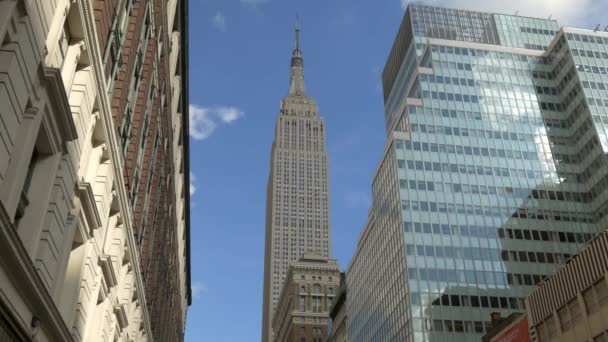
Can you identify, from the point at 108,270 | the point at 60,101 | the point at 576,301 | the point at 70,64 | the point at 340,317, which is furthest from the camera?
the point at 340,317

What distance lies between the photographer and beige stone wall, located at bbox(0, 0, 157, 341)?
50.0 feet

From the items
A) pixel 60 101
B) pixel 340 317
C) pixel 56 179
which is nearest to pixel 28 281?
pixel 56 179

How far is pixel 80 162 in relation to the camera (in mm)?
22594

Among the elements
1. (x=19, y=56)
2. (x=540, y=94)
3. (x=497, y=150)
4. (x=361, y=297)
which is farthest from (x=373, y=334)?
(x=19, y=56)

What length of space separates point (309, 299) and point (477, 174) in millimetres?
99542

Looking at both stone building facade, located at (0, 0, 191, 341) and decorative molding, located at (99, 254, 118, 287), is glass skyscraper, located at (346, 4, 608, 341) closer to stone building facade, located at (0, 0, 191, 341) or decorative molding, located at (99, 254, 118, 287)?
stone building facade, located at (0, 0, 191, 341)

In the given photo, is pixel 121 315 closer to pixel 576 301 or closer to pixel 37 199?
pixel 37 199

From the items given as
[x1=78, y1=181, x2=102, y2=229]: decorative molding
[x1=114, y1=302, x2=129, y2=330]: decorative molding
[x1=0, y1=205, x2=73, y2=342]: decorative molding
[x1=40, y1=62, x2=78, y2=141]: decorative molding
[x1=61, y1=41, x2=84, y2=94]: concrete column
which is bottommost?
[x1=0, y1=205, x2=73, y2=342]: decorative molding

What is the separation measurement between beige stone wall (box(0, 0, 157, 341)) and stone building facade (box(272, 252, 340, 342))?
15676 cm

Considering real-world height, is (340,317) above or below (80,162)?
above

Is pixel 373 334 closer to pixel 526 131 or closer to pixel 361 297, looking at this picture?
pixel 361 297

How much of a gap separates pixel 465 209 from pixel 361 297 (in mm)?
27458

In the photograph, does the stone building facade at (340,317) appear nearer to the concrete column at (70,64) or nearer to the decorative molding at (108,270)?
the decorative molding at (108,270)

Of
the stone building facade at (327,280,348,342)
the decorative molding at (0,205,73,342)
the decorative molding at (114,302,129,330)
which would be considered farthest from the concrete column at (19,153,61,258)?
the stone building facade at (327,280,348,342)
